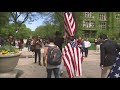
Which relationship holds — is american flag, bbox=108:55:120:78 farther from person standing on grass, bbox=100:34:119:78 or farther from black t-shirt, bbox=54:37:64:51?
black t-shirt, bbox=54:37:64:51

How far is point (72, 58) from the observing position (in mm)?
10781

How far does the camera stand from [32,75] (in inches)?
448

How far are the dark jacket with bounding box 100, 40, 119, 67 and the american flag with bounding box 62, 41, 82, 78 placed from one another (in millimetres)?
967

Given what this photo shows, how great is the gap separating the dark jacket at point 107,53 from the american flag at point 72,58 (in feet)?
3.17

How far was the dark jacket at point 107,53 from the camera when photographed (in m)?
9.96

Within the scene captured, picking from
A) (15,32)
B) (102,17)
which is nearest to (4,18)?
(15,32)

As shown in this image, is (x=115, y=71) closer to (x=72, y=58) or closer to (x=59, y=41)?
(x=72, y=58)

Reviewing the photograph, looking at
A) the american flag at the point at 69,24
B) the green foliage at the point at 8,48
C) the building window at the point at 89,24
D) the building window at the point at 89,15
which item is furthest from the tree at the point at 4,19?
the building window at the point at 89,24

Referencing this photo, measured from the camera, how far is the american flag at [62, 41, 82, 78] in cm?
1072

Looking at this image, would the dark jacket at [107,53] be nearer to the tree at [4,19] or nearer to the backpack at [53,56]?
the backpack at [53,56]

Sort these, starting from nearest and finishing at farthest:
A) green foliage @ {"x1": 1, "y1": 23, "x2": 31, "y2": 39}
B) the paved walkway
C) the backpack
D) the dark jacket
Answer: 1. the backpack
2. the dark jacket
3. green foliage @ {"x1": 1, "y1": 23, "x2": 31, "y2": 39}
4. the paved walkway

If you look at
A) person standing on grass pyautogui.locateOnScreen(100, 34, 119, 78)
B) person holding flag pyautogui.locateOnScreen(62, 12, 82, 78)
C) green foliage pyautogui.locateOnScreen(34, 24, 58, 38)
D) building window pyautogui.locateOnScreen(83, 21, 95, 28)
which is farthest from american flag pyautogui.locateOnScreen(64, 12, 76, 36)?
person standing on grass pyautogui.locateOnScreen(100, 34, 119, 78)
